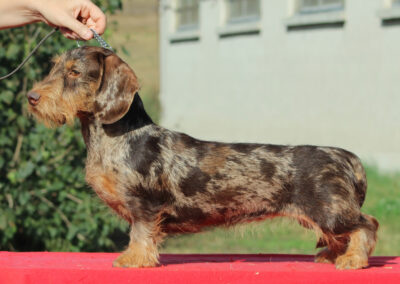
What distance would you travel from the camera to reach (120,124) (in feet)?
14.0

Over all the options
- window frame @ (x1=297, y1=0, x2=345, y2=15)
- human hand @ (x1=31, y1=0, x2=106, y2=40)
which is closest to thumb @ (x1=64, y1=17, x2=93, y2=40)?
human hand @ (x1=31, y1=0, x2=106, y2=40)

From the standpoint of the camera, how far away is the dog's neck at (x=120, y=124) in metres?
4.27

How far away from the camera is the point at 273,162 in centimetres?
432

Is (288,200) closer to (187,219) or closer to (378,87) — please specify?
(187,219)

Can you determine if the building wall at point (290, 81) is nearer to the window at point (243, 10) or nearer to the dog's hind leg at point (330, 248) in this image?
the window at point (243, 10)

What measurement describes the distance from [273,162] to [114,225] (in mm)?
4071

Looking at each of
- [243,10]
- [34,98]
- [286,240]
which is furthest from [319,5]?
[34,98]

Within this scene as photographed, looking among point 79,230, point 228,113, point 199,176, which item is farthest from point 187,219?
point 228,113

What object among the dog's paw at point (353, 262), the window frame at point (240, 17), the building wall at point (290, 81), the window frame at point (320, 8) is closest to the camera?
the dog's paw at point (353, 262)

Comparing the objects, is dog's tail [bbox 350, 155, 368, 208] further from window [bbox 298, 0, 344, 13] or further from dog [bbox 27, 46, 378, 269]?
window [bbox 298, 0, 344, 13]

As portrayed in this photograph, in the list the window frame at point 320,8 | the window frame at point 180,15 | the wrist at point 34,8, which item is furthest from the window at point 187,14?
the wrist at point 34,8

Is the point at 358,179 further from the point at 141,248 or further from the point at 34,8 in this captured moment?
the point at 34,8

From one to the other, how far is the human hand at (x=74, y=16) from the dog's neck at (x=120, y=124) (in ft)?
1.90

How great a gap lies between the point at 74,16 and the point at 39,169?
3.26 meters
